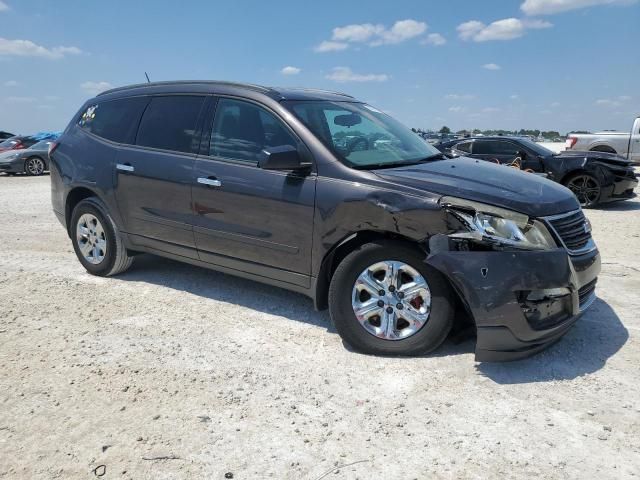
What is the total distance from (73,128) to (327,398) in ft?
13.9

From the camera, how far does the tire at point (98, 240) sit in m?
5.32

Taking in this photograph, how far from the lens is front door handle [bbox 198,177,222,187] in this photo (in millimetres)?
4323

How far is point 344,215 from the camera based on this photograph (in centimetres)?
370

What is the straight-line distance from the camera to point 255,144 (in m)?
4.26

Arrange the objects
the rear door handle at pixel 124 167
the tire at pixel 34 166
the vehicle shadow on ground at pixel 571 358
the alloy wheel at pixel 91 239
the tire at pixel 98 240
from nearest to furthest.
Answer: the vehicle shadow on ground at pixel 571 358 < the rear door handle at pixel 124 167 < the tire at pixel 98 240 < the alloy wheel at pixel 91 239 < the tire at pixel 34 166

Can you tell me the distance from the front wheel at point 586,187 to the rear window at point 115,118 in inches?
329

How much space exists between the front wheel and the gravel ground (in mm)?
6043

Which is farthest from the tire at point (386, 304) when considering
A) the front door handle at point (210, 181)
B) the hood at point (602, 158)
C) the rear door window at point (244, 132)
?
the hood at point (602, 158)

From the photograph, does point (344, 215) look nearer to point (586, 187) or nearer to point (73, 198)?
point (73, 198)

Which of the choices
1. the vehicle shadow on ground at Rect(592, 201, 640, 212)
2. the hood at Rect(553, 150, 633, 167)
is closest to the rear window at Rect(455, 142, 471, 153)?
the hood at Rect(553, 150, 633, 167)

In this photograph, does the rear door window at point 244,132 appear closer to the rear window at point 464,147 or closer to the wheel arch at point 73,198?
the wheel arch at point 73,198

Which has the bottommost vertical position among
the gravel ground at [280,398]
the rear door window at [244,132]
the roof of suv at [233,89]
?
the gravel ground at [280,398]

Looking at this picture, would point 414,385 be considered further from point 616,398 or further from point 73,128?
point 73,128

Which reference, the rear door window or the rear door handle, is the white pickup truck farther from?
the rear door handle
